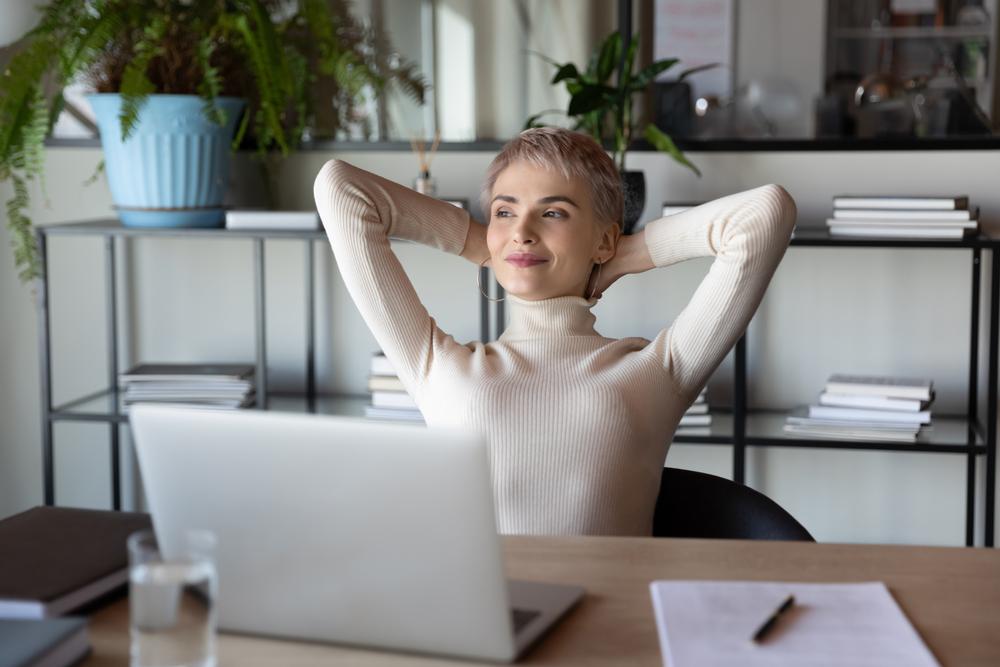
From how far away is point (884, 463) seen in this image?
8.17 ft

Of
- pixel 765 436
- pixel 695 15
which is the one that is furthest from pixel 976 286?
pixel 695 15

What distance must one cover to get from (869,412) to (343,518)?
1766 mm

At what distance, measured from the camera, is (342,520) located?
2.32 ft

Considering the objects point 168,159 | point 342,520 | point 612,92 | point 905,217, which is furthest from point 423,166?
point 342,520

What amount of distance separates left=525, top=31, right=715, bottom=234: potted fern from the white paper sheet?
1.34 m

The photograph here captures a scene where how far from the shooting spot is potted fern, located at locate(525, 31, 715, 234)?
85.0 inches

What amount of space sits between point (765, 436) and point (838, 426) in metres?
0.16

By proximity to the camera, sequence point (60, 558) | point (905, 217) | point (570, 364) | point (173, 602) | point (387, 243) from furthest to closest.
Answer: point (905, 217) < point (387, 243) < point (570, 364) < point (60, 558) < point (173, 602)

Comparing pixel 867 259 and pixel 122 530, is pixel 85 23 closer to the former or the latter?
pixel 122 530

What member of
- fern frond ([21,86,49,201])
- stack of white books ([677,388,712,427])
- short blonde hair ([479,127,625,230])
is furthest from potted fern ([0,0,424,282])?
stack of white books ([677,388,712,427])

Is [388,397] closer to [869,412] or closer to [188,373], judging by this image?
[188,373]

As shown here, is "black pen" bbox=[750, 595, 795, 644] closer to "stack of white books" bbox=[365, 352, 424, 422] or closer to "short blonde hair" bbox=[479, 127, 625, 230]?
"short blonde hair" bbox=[479, 127, 625, 230]

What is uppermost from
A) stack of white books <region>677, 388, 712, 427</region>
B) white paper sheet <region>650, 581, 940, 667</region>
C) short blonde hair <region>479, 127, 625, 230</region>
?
short blonde hair <region>479, 127, 625, 230</region>

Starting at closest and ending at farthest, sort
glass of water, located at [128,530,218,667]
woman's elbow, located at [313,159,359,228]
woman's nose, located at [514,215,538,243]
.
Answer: glass of water, located at [128,530,218,667]
woman's nose, located at [514,215,538,243]
woman's elbow, located at [313,159,359,228]
